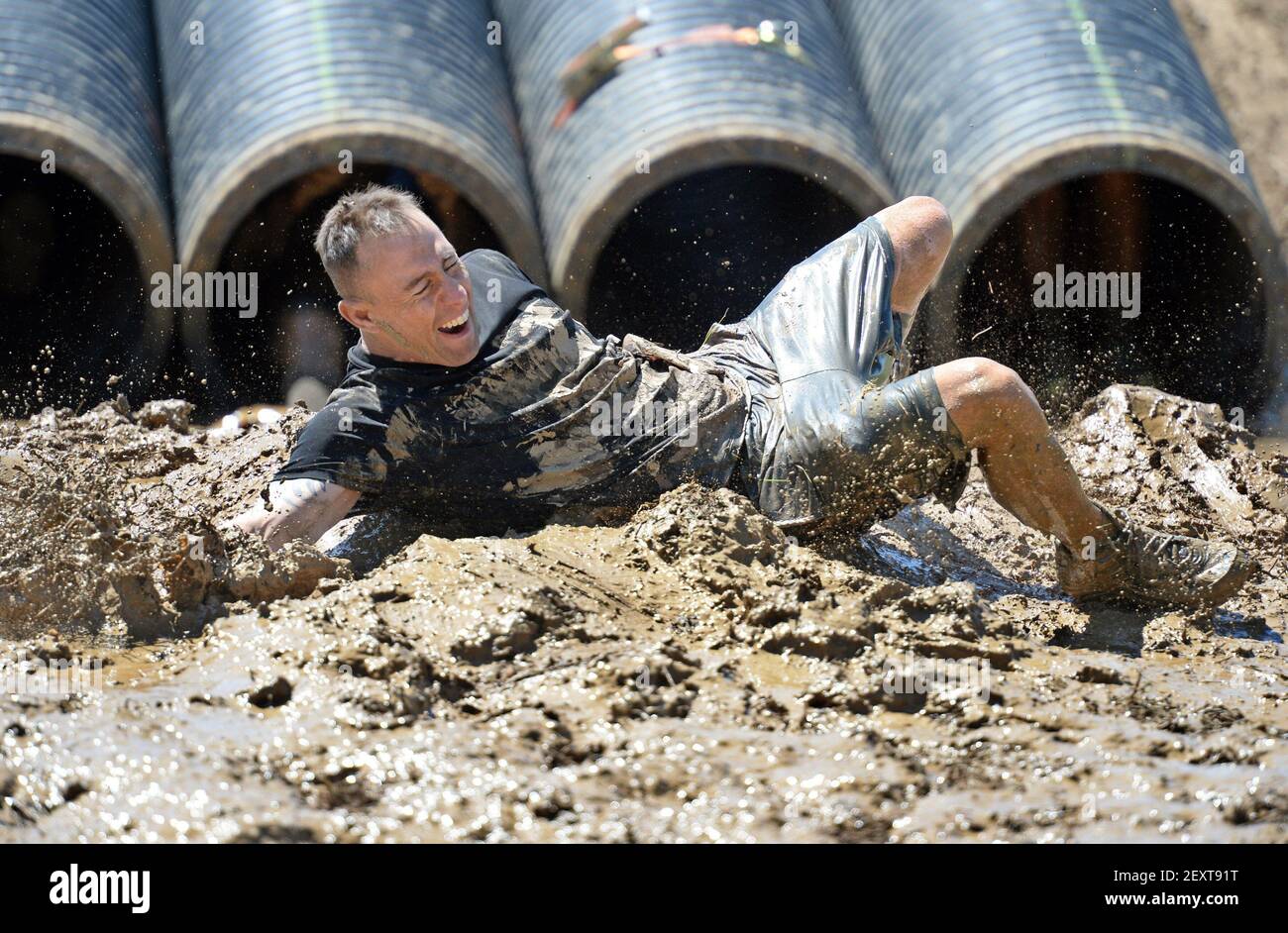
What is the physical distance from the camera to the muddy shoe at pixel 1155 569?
315 cm

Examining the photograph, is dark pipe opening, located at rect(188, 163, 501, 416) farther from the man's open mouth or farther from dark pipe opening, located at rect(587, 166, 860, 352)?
the man's open mouth

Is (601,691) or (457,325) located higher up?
(457,325)

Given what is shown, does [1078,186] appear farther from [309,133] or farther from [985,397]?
[309,133]

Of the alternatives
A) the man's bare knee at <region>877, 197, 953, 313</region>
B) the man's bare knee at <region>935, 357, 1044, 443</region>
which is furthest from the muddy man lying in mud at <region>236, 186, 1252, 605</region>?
the man's bare knee at <region>877, 197, 953, 313</region>

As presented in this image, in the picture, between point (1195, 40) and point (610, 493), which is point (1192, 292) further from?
point (610, 493)

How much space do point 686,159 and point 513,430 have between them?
194 cm

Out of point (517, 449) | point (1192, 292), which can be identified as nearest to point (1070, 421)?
point (1192, 292)

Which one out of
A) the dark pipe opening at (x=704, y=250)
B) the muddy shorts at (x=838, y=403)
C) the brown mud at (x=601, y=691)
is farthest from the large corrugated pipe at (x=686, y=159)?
the brown mud at (x=601, y=691)

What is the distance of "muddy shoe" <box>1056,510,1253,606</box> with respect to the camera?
315 cm

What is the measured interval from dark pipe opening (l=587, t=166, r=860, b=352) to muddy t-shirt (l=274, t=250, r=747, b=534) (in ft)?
6.43

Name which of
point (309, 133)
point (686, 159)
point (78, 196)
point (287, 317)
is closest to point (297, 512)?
point (309, 133)

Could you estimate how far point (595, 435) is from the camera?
3.27 m

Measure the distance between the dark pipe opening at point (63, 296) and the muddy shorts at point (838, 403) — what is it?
267 cm

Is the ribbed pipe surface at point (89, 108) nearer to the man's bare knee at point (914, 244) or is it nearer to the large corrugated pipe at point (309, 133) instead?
the large corrugated pipe at point (309, 133)
